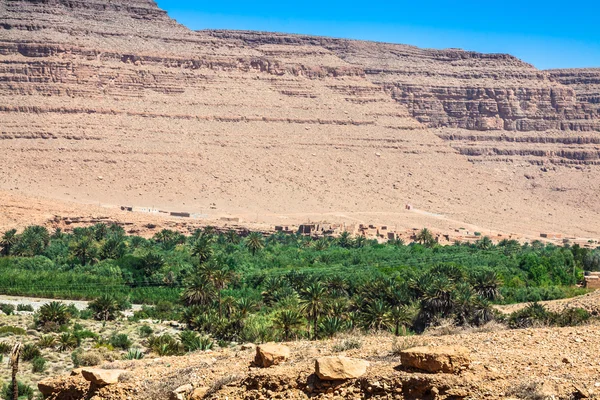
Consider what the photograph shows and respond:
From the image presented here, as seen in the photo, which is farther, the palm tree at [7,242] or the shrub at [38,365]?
the palm tree at [7,242]

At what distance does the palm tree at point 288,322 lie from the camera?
3503 centimetres

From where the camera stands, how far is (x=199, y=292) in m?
46.6

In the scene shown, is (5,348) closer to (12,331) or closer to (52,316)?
(12,331)

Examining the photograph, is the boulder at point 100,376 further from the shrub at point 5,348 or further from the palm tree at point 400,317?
the palm tree at point 400,317

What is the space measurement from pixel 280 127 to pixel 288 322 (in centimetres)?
9375

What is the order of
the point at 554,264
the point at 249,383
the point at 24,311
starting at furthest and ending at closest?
the point at 554,264
the point at 24,311
the point at 249,383

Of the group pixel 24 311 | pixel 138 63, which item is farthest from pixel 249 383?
pixel 138 63

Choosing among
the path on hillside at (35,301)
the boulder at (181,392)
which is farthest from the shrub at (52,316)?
the boulder at (181,392)

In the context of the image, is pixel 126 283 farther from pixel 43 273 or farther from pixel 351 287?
pixel 351 287

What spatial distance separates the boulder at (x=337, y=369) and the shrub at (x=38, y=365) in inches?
798

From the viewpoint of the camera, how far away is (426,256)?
72875 mm

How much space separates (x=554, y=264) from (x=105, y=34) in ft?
259

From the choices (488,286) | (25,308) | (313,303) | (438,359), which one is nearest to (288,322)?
(313,303)

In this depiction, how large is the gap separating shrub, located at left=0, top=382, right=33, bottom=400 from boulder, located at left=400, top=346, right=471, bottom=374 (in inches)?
555
